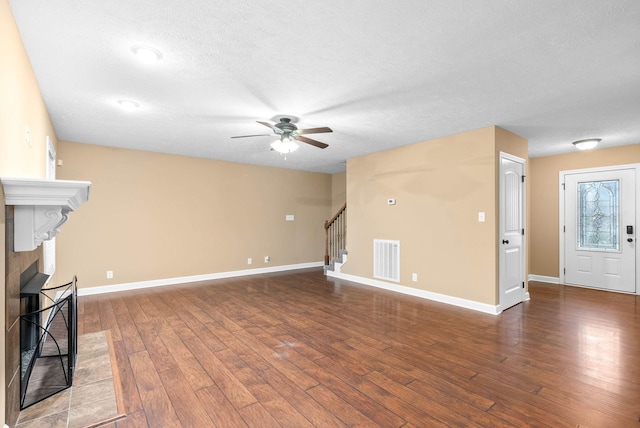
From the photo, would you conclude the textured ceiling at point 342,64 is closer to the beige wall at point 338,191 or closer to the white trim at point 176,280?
the white trim at point 176,280

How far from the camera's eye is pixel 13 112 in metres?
2.00

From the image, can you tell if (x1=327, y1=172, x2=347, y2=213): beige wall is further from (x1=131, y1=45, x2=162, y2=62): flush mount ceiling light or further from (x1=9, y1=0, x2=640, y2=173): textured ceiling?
(x1=131, y1=45, x2=162, y2=62): flush mount ceiling light

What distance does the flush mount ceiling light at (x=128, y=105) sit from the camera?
3.31 m

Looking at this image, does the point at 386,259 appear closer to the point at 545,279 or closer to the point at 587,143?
the point at 545,279

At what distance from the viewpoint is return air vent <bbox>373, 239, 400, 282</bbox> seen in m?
5.36

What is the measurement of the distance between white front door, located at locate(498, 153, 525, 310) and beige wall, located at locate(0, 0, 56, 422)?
15.8 feet

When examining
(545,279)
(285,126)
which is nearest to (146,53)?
(285,126)

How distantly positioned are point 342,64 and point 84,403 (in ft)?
10.3

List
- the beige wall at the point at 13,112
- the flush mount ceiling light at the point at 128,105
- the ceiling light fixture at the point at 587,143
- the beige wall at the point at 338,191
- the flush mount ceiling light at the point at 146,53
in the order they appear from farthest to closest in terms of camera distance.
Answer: the beige wall at the point at 338,191
the ceiling light fixture at the point at 587,143
the flush mount ceiling light at the point at 128,105
the flush mount ceiling light at the point at 146,53
the beige wall at the point at 13,112

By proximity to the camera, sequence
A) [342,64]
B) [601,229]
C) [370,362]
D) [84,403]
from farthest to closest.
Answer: [601,229]
[370,362]
[342,64]
[84,403]

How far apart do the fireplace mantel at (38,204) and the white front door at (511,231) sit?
181 inches

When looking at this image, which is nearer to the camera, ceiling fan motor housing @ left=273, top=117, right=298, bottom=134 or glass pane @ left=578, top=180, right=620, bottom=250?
ceiling fan motor housing @ left=273, top=117, right=298, bottom=134

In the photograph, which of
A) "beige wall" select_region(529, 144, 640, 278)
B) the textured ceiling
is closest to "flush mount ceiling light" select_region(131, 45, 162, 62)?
the textured ceiling

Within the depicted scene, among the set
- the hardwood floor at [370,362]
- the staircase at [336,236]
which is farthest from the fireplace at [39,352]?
the staircase at [336,236]
